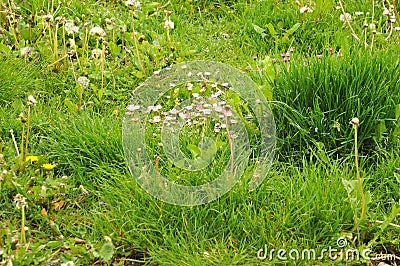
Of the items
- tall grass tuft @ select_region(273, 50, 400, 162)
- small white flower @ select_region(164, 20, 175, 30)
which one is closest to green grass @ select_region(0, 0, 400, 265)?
tall grass tuft @ select_region(273, 50, 400, 162)

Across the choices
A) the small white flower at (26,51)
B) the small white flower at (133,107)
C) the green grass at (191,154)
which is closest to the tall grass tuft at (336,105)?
the green grass at (191,154)

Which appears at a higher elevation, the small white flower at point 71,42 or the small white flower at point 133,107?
the small white flower at point 71,42

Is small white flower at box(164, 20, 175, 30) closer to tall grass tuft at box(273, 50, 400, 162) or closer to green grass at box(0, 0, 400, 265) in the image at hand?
green grass at box(0, 0, 400, 265)

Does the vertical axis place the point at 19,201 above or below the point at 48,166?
above

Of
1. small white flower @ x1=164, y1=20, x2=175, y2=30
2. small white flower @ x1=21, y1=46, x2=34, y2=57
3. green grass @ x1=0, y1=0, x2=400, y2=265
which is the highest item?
small white flower @ x1=164, y1=20, x2=175, y2=30

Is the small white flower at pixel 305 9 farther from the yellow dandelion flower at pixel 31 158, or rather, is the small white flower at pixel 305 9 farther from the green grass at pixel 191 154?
the yellow dandelion flower at pixel 31 158

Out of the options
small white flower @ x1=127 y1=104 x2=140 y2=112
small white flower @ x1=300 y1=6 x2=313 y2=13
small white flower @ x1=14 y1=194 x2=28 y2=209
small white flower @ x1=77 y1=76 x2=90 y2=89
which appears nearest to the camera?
small white flower @ x1=14 y1=194 x2=28 y2=209

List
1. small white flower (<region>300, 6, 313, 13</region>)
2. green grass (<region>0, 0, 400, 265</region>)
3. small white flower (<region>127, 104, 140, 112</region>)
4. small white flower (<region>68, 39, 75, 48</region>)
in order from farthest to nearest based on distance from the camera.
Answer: small white flower (<region>300, 6, 313, 13</region>) → small white flower (<region>68, 39, 75, 48</region>) → small white flower (<region>127, 104, 140, 112</region>) → green grass (<region>0, 0, 400, 265</region>)

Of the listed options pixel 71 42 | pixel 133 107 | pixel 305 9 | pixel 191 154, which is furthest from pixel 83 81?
pixel 305 9

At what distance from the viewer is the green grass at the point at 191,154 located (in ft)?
7.92

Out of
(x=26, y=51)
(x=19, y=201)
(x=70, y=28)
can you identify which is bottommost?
(x=19, y=201)

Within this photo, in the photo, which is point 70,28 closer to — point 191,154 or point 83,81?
point 83,81

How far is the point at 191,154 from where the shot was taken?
2760 millimetres

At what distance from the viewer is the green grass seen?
2414mm
